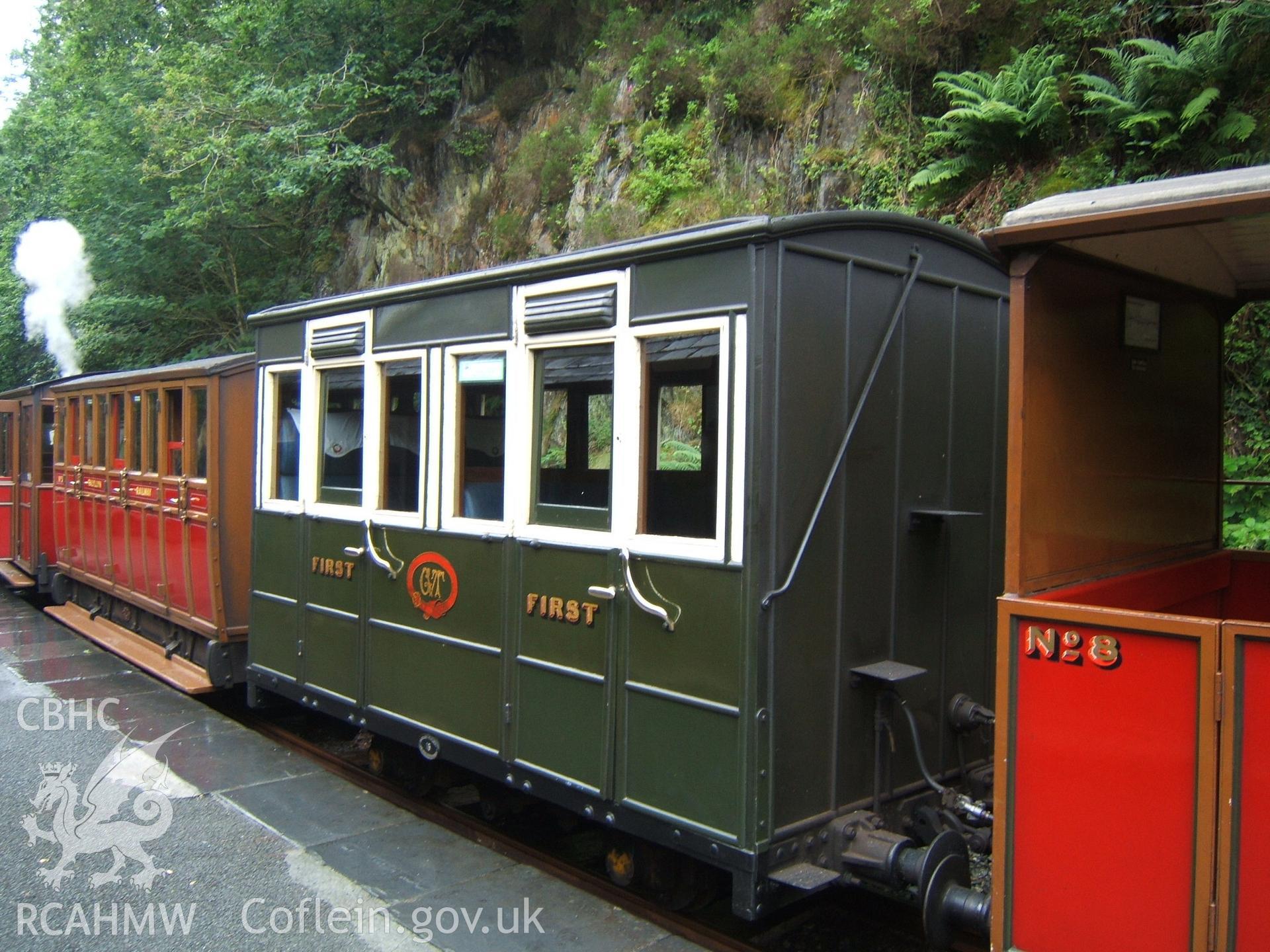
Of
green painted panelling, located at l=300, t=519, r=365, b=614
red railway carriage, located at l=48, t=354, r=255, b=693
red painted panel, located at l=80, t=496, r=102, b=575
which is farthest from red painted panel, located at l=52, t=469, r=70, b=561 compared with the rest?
green painted panelling, located at l=300, t=519, r=365, b=614

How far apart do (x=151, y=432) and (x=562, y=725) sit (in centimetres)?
649

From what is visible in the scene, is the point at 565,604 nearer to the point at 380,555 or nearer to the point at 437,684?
the point at 437,684

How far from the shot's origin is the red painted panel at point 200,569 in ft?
27.5

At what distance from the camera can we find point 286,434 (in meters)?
7.15

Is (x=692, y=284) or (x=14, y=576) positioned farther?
Answer: (x=14, y=576)

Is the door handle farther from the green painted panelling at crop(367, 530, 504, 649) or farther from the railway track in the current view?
the railway track

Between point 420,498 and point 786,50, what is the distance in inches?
356

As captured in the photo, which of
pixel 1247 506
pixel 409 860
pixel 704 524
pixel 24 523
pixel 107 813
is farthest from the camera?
pixel 24 523

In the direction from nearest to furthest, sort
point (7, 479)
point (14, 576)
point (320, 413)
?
point (320, 413)
point (14, 576)
point (7, 479)

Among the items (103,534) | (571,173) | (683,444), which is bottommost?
(103,534)

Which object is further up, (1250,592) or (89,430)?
(89,430)

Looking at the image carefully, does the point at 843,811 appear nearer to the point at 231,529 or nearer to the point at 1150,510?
the point at 1150,510

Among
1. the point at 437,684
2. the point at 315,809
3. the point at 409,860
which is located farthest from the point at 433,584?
the point at 315,809

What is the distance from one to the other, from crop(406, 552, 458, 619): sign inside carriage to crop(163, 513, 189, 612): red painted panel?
13.0 ft
